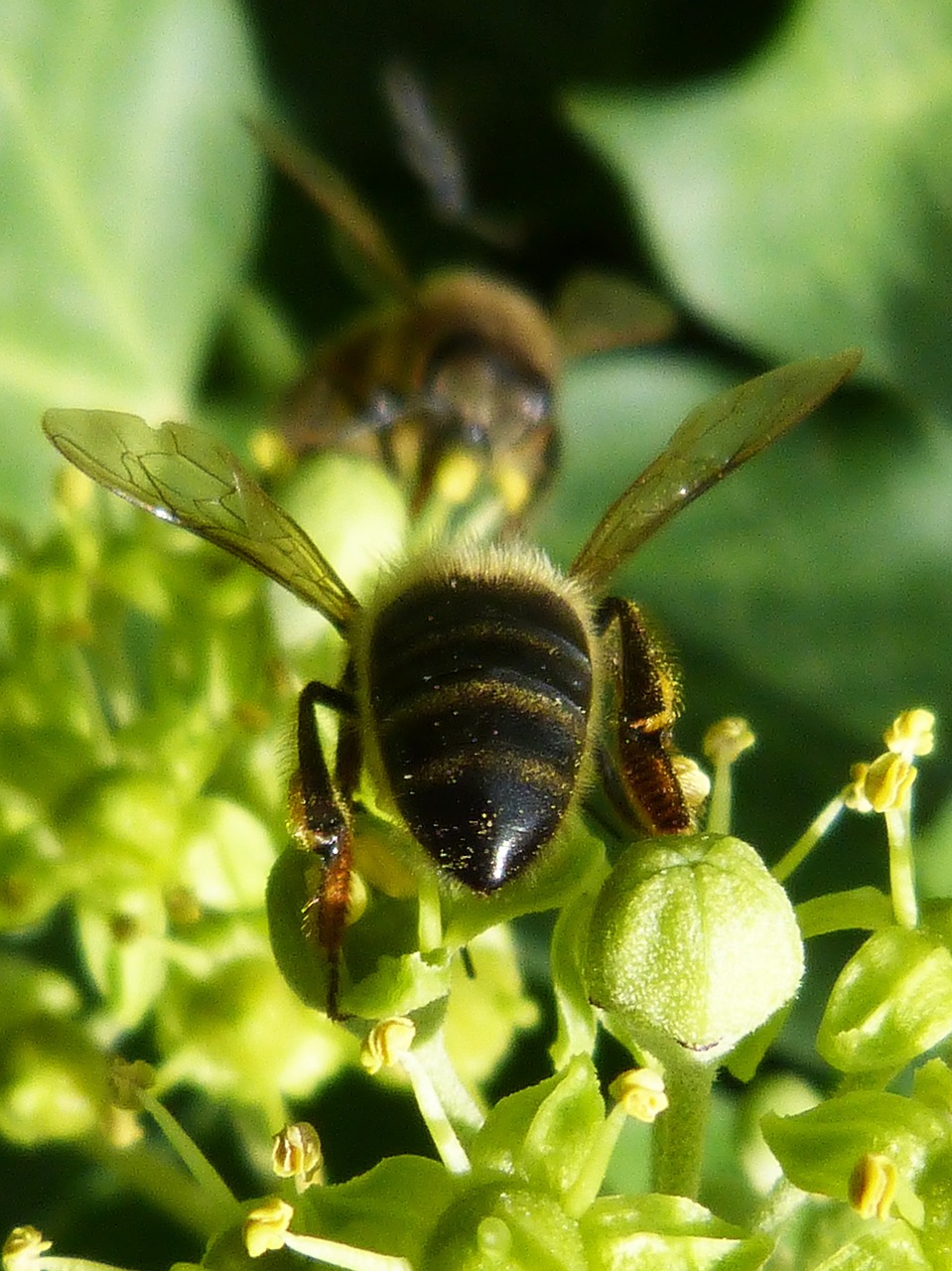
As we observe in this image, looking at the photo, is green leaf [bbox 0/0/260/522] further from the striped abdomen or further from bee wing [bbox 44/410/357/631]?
the striped abdomen

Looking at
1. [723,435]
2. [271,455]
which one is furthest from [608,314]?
[723,435]

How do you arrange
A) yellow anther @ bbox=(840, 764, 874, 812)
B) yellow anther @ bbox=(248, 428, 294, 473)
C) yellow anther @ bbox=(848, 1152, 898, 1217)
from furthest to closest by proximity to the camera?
1. yellow anther @ bbox=(248, 428, 294, 473)
2. yellow anther @ bbox=(840, 764, 874, 812)
3. yellow anther @ bbox=(848, 1152, 898, 1217)

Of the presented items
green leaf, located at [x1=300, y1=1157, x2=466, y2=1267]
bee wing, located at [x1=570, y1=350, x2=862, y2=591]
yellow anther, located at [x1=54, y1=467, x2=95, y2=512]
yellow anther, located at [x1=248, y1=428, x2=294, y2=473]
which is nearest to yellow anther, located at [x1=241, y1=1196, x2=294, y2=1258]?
green leaf, located at [x1=300, y1=1157, x2=466, y2=1267]

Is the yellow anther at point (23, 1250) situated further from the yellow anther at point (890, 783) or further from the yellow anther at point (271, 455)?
the yellow anther at point (271, 455)

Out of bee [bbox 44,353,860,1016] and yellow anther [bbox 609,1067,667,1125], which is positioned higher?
bee [bbox 44,353,860,1016]

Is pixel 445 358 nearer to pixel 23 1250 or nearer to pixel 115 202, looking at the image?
pixel 115 202

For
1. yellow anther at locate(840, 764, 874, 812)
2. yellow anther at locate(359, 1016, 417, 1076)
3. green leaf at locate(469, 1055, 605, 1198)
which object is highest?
yellow anther at locate(840, 764, 874, 812)
